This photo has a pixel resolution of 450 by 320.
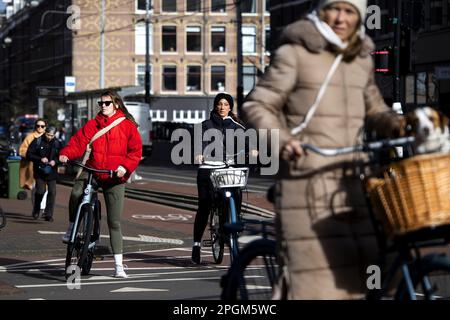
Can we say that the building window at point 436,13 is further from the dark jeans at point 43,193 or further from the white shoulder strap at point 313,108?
the white shoulder strap at point 313,108

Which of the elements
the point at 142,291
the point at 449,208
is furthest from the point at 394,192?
the point at 142,291

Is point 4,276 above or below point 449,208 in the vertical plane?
below

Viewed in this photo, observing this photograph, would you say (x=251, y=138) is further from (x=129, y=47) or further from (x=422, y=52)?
(x=129, y=47)

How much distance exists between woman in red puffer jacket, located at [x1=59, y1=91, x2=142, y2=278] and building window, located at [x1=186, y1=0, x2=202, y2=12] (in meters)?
77.6

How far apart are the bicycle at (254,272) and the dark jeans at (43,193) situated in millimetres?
12798

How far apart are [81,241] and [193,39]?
78535mm

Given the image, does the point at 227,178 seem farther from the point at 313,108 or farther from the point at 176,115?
the point at 176,115

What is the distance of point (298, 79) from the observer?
5.64 meters

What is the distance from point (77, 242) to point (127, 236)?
5.05m

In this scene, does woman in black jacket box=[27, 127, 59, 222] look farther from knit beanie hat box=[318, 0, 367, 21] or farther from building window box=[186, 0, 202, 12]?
building window box=[186, 0, 202, 12]

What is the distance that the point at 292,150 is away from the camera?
17.8 ft

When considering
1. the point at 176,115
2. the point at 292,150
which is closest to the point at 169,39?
the point at 176,115

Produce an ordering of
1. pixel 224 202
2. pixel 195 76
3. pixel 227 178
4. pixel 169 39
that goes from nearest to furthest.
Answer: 1. pixel 227 178
2. pixel 224 202
3. pixel 169 39
4. pixel 195 76

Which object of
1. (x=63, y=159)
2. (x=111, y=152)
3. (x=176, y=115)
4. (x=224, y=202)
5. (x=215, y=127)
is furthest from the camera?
(x=176, y=115)
